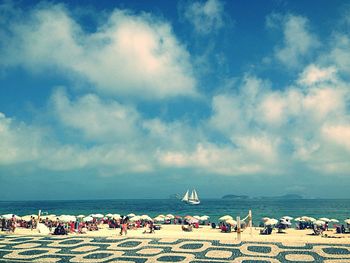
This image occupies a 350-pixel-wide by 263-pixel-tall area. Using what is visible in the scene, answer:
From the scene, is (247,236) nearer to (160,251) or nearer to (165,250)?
(165,250)

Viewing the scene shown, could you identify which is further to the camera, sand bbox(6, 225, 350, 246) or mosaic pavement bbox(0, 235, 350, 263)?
sand bbox(6, 225, 350, 246)

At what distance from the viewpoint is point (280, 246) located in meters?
24.5

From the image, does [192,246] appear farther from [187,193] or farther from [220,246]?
[187,193]

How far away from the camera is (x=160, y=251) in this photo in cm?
2289

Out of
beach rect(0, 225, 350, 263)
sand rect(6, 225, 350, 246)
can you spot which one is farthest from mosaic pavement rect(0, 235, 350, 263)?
sand rect(6, 225, 350, 246)

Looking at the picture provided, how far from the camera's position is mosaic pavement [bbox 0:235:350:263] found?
20.3m

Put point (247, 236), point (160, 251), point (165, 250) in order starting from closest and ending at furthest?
1. point (160, 251)
2. point (165, 250)
3. point (247, 236)

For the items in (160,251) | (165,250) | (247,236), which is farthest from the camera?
(247,236)

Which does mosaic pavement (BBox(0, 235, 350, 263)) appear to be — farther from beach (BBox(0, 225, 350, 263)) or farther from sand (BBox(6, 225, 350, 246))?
sand (BBox(6, 225, 350, 246))

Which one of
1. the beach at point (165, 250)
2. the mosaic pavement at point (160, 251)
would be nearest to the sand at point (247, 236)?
the beach at point (165, 250)

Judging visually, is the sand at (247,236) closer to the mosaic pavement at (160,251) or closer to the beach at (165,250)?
the beach at (165,250)

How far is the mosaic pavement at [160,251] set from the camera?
66.6 feet

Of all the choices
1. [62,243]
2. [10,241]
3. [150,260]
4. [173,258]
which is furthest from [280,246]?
[10,241]

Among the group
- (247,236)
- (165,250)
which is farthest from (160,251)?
(247,236)
